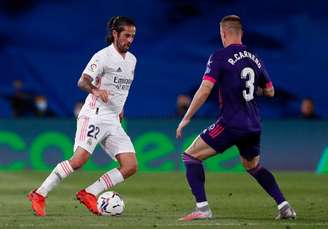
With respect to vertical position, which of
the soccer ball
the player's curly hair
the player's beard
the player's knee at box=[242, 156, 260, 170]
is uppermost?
the player's curly hair

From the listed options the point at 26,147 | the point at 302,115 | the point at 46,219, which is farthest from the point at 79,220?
the point at 302,115

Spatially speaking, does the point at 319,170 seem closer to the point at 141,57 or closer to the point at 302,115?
the point at 302,115

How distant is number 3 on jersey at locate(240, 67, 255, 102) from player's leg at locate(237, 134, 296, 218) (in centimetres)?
40

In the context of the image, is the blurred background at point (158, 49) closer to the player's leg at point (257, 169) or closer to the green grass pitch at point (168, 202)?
the green grass pitch at point (168, 202)

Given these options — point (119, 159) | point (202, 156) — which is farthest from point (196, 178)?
point (119, 159)

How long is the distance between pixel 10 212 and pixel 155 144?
9045 mm

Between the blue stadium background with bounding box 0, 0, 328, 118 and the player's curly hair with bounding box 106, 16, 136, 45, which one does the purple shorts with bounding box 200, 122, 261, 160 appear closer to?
the player's curly hair with bounding box 106, 16, 136, 45

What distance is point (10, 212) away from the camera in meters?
11.0

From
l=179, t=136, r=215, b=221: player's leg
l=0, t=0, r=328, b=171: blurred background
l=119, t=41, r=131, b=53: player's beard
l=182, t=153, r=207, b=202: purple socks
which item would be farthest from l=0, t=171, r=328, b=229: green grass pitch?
l=0, t=0, r=328, b=171: blurred background

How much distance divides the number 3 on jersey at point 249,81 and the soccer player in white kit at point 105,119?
57.0 inches

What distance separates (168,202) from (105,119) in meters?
2.21

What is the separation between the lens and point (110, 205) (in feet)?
34.7

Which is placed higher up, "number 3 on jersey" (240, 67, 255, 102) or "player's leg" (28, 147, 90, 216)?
"number 3 on jersey" (240, 67, 255, 102)

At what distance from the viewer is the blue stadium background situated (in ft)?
74.8
